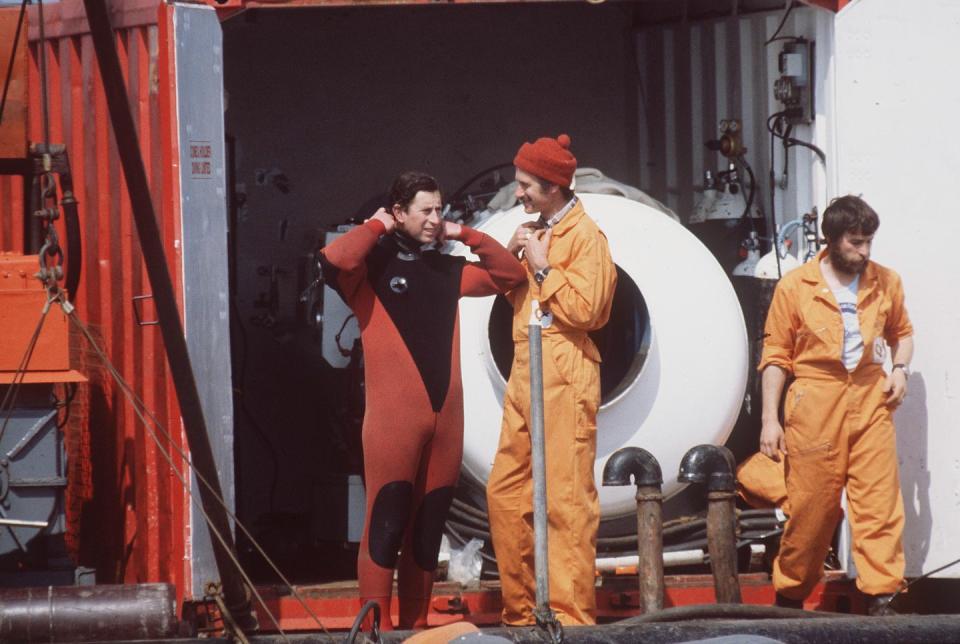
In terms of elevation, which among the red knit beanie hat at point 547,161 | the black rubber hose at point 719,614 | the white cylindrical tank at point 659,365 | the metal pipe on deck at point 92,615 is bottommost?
the black rubber hose at point 719,614

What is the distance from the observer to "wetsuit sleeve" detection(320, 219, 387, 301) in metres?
5.50

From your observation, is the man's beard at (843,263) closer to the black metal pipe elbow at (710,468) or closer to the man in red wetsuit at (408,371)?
the black metal pipe elbow at (710,468)

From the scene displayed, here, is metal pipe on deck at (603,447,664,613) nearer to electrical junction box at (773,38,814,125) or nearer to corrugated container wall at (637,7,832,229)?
corrugated container wall at (637,7,832,229)

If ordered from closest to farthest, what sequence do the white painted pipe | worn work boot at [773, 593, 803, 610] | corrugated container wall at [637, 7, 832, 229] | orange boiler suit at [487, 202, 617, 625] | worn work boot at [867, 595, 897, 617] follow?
orange boiler suit at [487, 202, 617, 625] < worn work boot at [867, 595, 897, 617] < worn work boot at [773, 593, 803, 610] < the white painted pipe < corrugated container wall at [637, 7, 832, 229]

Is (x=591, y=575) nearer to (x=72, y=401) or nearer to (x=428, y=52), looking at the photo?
(x=72, y=401)

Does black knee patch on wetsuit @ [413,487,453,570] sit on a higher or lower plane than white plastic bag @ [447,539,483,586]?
higher

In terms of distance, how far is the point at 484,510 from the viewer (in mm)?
6570

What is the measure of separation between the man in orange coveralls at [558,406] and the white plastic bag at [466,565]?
48cm

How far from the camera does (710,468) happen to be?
6.04m

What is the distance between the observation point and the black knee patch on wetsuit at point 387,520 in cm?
554

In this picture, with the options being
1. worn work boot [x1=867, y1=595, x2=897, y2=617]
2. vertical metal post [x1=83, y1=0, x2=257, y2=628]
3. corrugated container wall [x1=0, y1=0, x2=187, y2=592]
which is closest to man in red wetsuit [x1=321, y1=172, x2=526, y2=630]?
vertical metal post [x1=83, y1=0, x2=257, y2=628]

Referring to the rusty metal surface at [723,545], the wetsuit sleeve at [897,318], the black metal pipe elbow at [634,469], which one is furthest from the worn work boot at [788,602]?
Answer: the wetsuit sleeve at [897,318]

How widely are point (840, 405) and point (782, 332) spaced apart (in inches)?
14.3

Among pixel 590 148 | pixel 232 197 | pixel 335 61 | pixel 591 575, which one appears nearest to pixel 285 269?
pixel 232 197
